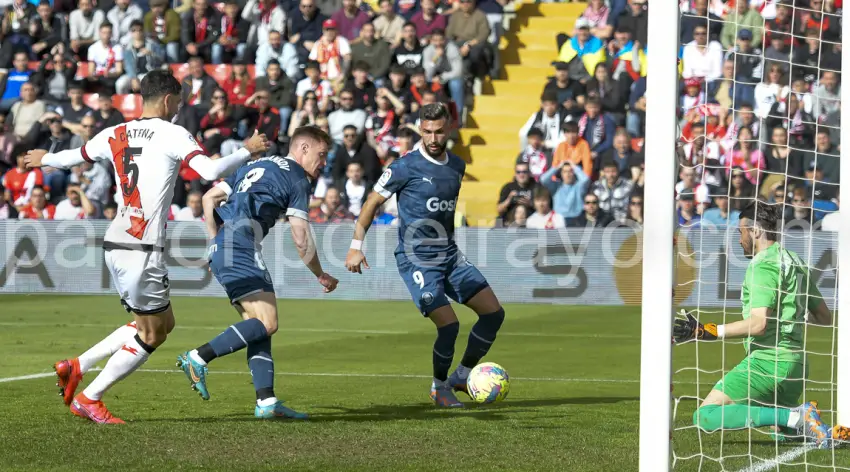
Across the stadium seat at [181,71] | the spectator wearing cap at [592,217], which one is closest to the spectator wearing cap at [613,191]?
the spectator wearing cap at [592,217]

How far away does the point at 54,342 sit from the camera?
40.6 ft

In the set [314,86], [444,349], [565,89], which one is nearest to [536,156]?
[565,89]

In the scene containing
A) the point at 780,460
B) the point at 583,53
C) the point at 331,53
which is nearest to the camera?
A: the point at 780,460

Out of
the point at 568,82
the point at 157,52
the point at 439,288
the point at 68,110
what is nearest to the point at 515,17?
the point at 568,82

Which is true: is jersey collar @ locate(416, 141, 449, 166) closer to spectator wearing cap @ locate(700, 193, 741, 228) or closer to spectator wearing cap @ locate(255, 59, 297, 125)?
spectator wearing cap @ locate(700, 193, 741, 228)

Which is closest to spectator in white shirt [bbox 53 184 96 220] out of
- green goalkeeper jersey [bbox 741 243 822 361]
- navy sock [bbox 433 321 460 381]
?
navy sock [bbox 433 321 460 381]

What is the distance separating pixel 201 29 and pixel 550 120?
291 inches

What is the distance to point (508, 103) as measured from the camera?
22094 millimetres

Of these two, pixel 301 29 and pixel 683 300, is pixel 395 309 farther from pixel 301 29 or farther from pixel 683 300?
pixel 301 29

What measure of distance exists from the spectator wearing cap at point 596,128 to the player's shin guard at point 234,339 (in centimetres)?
1159

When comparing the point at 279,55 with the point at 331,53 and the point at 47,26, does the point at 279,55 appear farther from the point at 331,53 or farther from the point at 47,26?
the point at 47,26

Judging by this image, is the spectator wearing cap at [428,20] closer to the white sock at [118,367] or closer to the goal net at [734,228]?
the goal net at [734,228]

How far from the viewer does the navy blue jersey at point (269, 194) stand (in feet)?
25.8

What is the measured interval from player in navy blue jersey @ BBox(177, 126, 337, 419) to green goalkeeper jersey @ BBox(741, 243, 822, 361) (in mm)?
2591
